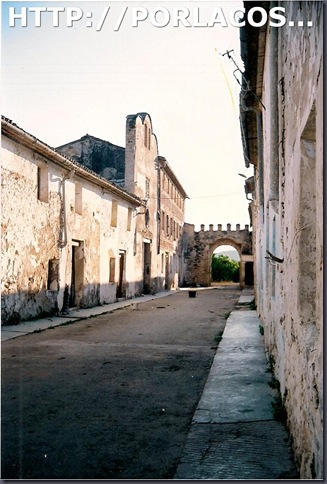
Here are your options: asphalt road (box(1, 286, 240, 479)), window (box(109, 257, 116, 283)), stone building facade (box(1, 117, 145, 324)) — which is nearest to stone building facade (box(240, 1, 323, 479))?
asphalt road (box(1, 286, 240, 479))

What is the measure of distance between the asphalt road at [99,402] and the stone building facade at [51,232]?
2230mm

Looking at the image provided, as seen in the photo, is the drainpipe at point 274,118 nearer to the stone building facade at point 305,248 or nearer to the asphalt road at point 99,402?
the stone building facade at point 305,248

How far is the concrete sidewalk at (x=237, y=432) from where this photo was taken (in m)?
2.95

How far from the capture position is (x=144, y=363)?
21.3 ft

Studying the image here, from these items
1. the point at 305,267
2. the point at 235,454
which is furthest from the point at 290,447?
the point at 305,267

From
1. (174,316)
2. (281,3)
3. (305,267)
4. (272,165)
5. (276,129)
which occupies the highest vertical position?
(281,3)

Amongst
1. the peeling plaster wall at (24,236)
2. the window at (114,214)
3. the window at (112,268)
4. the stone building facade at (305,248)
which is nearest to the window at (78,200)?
A: the peeling plaster wall at (24,236)

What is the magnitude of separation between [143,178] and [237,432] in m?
20.5

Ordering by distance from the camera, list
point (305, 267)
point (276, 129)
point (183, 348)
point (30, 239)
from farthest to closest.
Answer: point (30, 239), point (183, 348), point (276, 129), point (305, 267)

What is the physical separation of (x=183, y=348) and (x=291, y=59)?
5.45 meters

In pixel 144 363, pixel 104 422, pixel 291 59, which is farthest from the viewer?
pixel 144 363

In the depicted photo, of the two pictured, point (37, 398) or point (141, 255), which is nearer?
point (37, 398)

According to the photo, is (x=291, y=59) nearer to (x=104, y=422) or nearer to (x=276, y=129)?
(x=276, y=129)

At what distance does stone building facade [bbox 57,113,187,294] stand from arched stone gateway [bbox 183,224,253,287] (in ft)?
29.5
